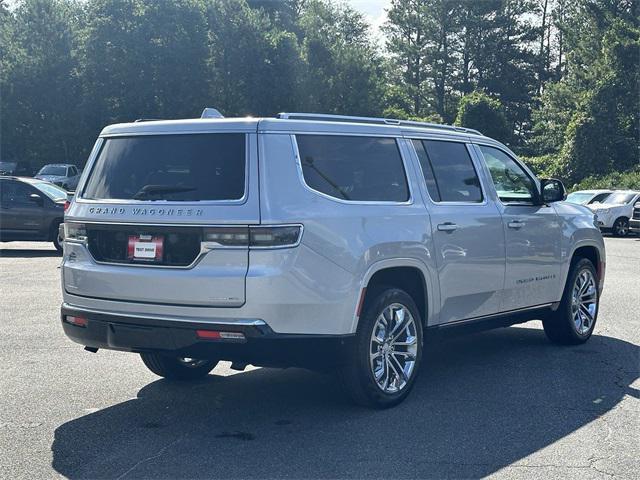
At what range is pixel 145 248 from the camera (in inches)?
226

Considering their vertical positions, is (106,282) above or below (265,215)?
below

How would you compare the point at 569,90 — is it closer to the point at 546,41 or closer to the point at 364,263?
the point at 546,41

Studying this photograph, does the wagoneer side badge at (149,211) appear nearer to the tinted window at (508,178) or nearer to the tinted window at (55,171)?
the tinted window at (508,178)

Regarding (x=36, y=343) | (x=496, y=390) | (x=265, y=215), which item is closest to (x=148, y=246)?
(x=265, y=215)

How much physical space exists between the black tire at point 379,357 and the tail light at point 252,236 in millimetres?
886

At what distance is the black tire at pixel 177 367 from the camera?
22.9 feet

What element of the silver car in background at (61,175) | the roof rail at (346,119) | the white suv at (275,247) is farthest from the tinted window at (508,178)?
the silver car in background at (61,175)

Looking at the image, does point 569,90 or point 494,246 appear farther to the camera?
point 569,90

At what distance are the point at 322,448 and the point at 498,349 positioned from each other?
3.68 metres

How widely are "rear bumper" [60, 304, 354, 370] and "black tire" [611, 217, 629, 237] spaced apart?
2349cm

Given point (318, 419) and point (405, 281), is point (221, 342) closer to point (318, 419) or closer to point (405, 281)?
point (318, 419)

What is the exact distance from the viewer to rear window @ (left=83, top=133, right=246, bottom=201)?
18.5ft

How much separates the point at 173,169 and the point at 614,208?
938 inches

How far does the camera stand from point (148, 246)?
5.73 metres
